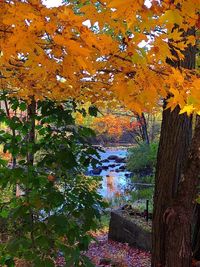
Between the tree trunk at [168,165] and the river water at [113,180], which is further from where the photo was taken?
the river water at [113,180]

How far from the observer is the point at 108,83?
2.18m

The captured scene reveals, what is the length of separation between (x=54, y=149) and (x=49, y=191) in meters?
0.37

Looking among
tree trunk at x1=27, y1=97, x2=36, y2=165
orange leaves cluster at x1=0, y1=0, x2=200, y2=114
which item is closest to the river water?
tree trunk at x1=27, y1=97, x2=36, y2=165

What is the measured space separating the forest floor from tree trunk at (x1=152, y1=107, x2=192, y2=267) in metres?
2.69

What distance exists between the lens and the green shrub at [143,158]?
1398 centimetres

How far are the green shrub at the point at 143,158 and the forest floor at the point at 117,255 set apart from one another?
20.3 feet

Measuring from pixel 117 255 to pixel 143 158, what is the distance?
766cm

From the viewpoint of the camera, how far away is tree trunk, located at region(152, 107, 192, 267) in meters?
3.47

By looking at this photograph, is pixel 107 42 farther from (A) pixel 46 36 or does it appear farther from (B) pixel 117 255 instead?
(B) pixel 117 255

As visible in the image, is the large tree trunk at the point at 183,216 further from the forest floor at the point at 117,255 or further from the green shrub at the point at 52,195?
the forest floor at the point at 117,255

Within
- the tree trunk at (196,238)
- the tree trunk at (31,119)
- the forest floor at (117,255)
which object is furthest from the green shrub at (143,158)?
the tree trunk at (31,119)

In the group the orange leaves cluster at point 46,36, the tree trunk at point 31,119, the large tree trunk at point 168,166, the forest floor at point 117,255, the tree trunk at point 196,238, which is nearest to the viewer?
the orange leaves cluster at point 46,36

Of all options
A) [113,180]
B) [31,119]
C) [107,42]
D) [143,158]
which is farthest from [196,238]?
[113,180]

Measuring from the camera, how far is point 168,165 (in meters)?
3.51
